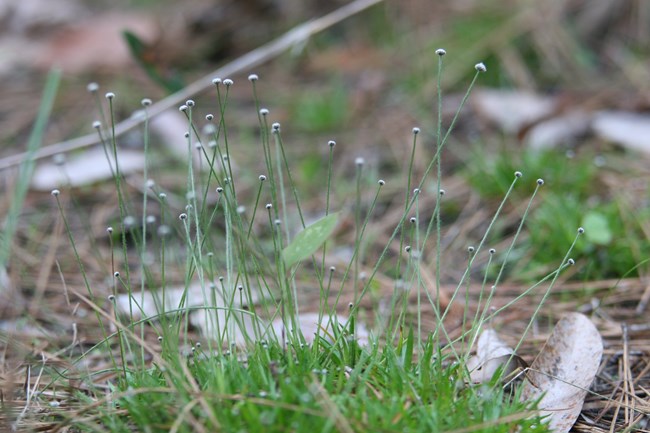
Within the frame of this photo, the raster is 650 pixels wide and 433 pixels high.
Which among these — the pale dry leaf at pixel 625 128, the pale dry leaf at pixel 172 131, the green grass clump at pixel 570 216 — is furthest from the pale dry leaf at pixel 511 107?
the pale dry leaf at pixel 172 131

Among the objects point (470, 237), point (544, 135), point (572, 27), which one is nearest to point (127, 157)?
point (470, 237)

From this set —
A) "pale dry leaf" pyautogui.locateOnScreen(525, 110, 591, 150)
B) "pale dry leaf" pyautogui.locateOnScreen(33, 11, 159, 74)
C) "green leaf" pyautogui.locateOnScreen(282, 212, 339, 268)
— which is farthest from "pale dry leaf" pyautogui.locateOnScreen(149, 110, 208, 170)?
"green leaf" pyautogui.locateOnScreen(282, 212, 339, 268)

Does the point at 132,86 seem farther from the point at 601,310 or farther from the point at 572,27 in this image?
the point at 601,310

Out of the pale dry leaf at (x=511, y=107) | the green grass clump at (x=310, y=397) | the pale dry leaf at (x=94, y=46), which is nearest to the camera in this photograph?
the green grass clump at (x=310, y=397)

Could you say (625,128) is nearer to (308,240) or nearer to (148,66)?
(148,66)

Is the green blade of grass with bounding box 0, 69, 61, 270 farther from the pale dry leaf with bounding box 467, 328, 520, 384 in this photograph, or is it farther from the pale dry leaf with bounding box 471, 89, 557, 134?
the pale dry leaf with bounding box 471, 89, 557, 134

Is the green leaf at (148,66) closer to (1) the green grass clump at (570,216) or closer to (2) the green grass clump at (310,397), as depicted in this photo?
(1) the green grass clump at (570,216)
